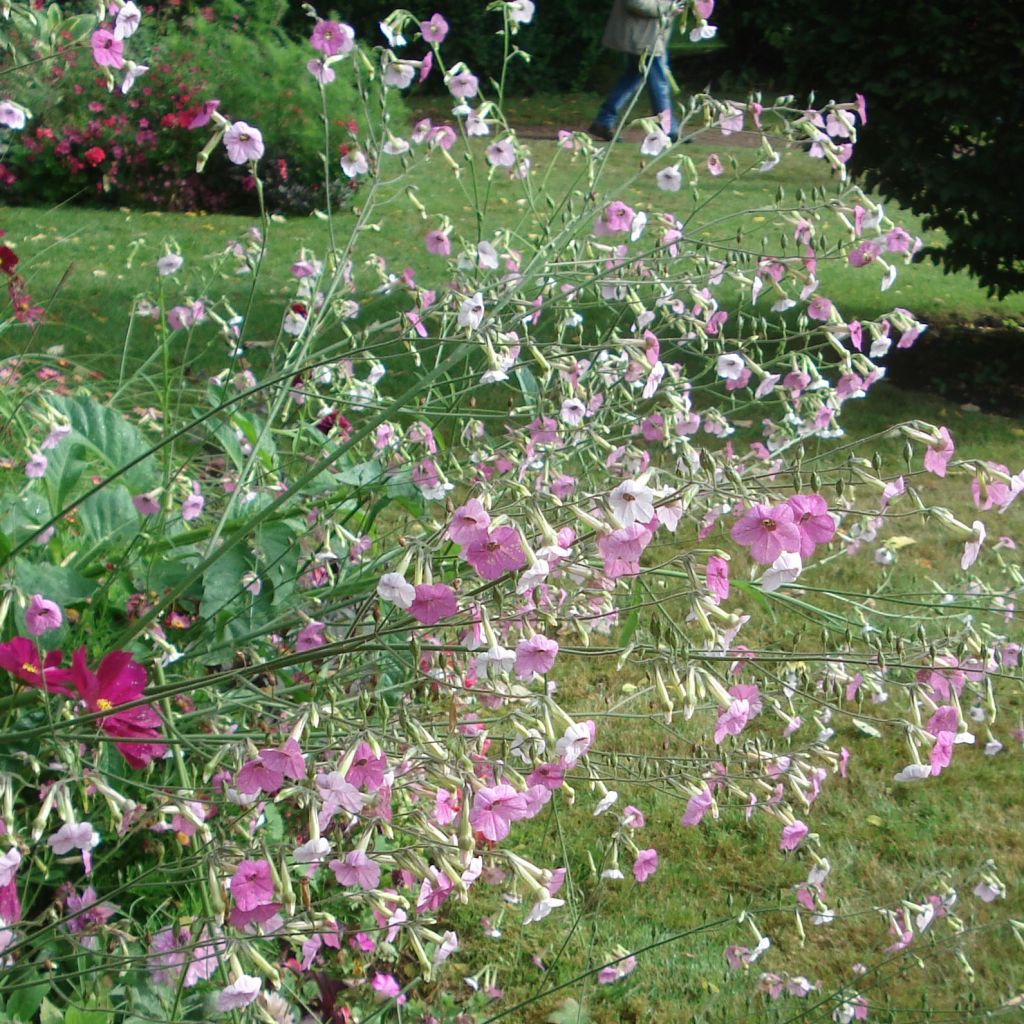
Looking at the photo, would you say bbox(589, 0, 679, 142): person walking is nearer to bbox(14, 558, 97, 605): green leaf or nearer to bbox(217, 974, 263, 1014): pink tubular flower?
bbox(14, 558, 97, 605): green leaf

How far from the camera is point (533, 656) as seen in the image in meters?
1.33

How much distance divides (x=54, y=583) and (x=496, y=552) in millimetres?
1102

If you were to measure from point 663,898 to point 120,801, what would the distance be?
4.73 ft

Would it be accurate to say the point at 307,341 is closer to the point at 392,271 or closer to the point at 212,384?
the point at 212,384

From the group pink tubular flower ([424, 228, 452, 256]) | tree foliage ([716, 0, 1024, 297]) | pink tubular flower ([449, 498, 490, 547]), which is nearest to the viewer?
pink tubular flower ([449, 498, 490, 547])

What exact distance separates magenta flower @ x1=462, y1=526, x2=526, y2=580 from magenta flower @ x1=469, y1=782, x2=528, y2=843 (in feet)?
1.03

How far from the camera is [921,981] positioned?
7.51 feet

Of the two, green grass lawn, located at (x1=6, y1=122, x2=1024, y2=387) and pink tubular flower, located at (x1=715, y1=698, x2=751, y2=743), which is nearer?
pink tubular flower, located at (x1=715, y1=698, x2=751, y2=743)

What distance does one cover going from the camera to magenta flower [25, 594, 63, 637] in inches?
69.6

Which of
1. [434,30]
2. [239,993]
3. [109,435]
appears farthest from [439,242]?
[239,993]

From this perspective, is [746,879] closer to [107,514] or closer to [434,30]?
[107,514]

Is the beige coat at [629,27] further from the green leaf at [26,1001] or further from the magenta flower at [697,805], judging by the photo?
the green leaf at [26,1001]

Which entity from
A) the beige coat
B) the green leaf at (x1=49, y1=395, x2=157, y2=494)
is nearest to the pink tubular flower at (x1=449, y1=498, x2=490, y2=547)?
the green leaf at (x1=49, y1=395, x2=157, y2=494)

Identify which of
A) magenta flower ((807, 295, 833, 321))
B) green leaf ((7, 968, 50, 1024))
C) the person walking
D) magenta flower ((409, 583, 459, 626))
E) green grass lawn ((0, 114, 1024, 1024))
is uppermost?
magenta flower ((409, 583, 459, 626))
